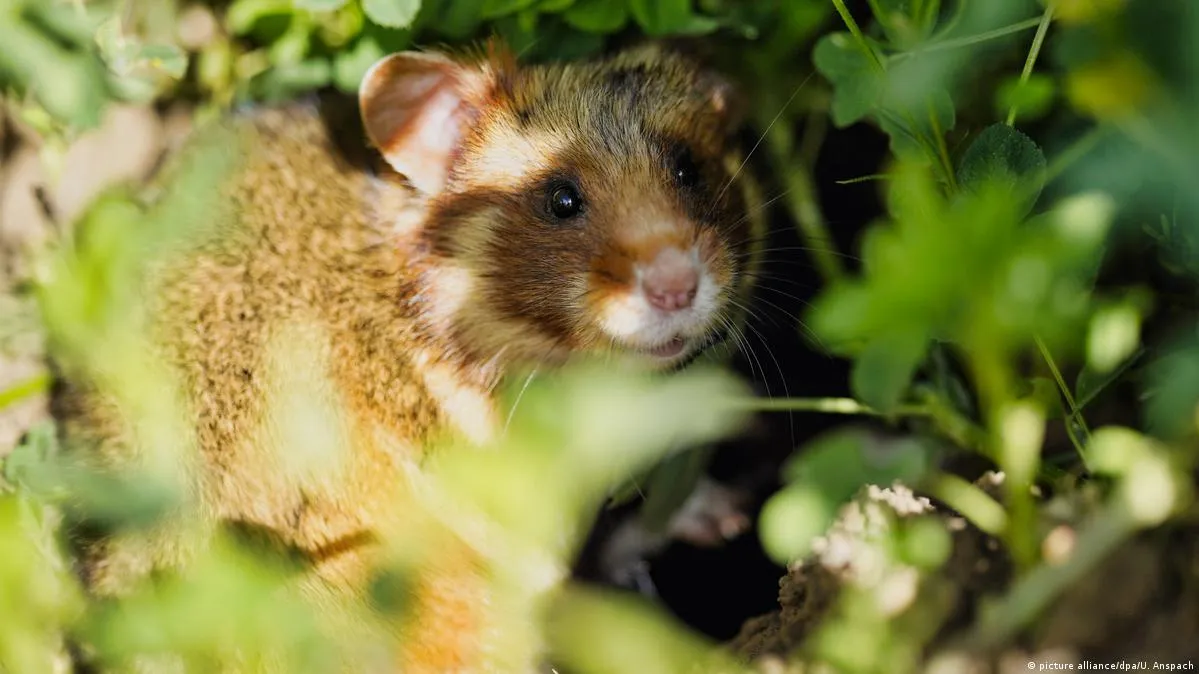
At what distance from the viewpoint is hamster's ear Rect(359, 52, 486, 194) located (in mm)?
2885

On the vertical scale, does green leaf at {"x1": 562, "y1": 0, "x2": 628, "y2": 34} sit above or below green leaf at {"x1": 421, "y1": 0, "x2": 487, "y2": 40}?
above

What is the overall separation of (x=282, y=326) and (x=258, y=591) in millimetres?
1463

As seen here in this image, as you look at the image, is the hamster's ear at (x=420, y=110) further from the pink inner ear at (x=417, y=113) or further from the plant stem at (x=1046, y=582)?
the plant stem at (x=1046, y=582)

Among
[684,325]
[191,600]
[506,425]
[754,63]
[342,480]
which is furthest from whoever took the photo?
[754,63]

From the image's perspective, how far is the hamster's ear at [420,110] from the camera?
2.88m

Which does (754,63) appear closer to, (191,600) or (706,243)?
(706,243)

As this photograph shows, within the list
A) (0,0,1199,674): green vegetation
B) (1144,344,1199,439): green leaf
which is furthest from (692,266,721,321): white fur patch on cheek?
(1144,344,1199,439): green leaf

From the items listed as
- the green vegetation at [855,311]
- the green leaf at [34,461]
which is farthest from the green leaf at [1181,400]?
the green leaf at [34,461]

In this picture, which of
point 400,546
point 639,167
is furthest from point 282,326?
point 400,546

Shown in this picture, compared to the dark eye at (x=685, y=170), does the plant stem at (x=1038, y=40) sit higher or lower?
higher

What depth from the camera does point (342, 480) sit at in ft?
9.42

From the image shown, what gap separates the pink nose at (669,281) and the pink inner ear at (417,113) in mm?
782

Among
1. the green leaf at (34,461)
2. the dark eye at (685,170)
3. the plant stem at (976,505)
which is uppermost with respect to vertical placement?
the dark eye at (685,170)

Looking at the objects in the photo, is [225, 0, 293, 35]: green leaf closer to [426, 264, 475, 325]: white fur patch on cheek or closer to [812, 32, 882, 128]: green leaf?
[426, 264, 475, 325]: white fur patch on cheek
